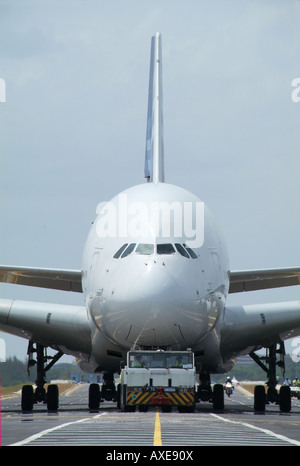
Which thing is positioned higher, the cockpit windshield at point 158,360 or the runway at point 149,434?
the cockpit windshield at point 158,360

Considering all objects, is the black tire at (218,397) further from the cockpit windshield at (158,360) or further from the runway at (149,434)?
the runway at (149,434)

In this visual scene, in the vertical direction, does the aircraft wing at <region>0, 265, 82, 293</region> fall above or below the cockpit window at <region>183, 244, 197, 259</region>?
above

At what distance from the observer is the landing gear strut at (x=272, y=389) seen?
91.6 feet

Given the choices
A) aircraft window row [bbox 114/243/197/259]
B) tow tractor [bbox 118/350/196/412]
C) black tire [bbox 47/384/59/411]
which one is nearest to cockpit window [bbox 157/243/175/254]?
aircraft window row [bbox 114/243/197/259]

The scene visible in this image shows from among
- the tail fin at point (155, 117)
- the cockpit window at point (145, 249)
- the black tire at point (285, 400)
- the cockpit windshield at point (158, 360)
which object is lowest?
the black tire at point (285, 400)

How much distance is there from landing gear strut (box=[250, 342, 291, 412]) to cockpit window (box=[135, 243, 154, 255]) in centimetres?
747

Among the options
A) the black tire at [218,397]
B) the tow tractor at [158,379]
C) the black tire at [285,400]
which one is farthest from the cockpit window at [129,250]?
the black tire at [285,400]

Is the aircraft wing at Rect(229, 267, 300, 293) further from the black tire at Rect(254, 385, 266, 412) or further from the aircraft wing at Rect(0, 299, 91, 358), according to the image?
the aircraft wing at Rect(0, 299, 91, 358)

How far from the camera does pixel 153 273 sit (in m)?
20.9

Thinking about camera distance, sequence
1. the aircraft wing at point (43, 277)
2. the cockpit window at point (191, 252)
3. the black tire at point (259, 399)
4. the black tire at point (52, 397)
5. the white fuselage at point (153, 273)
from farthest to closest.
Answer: the black tire at point (259, 399)
the aircraft wing at point (43, 277)
the black tire at point (52, 397)
the cockpit window at point (191, 252)
the white fuselage at point (153, 273)

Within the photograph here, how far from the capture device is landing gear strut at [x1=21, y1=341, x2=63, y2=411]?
26375mm

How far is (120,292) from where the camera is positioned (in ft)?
69.9

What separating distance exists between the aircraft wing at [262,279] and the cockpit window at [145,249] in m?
5.55

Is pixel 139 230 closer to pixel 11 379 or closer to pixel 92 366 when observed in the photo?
pixel 92 366
